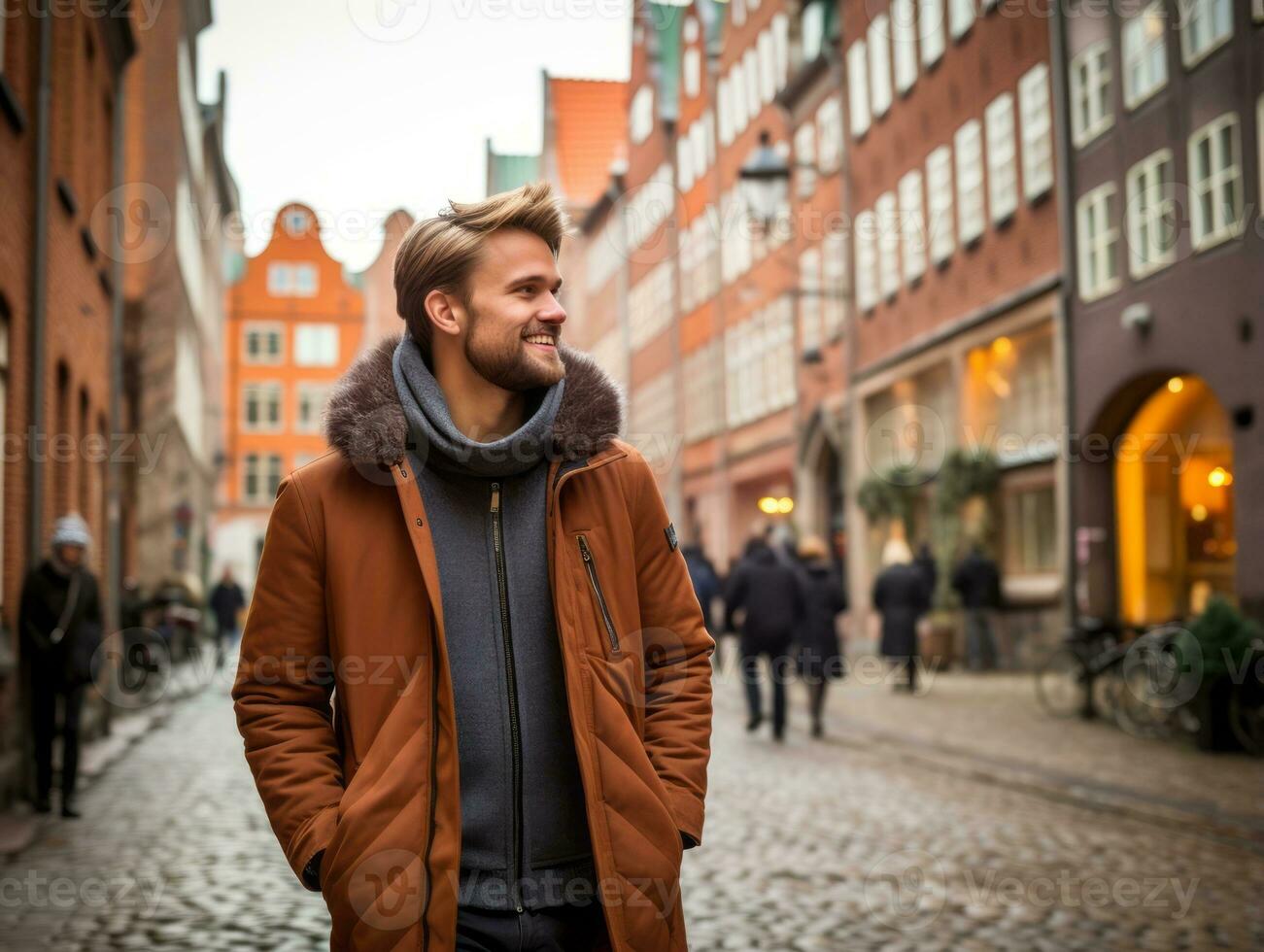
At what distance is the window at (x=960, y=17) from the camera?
26.3 m

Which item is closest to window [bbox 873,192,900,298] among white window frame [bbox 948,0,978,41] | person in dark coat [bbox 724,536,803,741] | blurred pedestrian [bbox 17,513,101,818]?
white window frame [bbox 948,0,978,41]

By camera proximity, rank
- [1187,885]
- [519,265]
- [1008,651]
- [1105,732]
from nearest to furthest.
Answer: [519,265]
[1187,885]
[1105,732]
[1008,651]

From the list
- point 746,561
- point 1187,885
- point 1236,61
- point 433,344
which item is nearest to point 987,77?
point 1236,61

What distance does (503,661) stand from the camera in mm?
2668

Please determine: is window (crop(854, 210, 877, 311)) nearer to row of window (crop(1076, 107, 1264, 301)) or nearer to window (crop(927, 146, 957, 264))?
window (crop(927, 146, 957, 264))

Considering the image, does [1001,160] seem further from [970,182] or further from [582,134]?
[582,134]

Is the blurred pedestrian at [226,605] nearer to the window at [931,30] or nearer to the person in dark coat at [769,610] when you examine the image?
the window at [931,30]

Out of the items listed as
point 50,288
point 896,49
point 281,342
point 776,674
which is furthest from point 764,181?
point 281,342

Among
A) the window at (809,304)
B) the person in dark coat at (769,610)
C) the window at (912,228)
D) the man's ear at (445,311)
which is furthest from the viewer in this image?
the window at (809,304)

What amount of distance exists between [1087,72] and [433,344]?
2099 cm

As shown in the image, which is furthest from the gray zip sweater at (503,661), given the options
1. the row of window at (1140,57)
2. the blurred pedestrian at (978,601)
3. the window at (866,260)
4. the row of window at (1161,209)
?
the window at (866,260)

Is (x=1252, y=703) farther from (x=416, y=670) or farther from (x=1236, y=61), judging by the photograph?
(x=416, y=670)

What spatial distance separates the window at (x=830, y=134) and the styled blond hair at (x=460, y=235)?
102ft

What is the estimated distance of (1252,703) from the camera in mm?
13070
